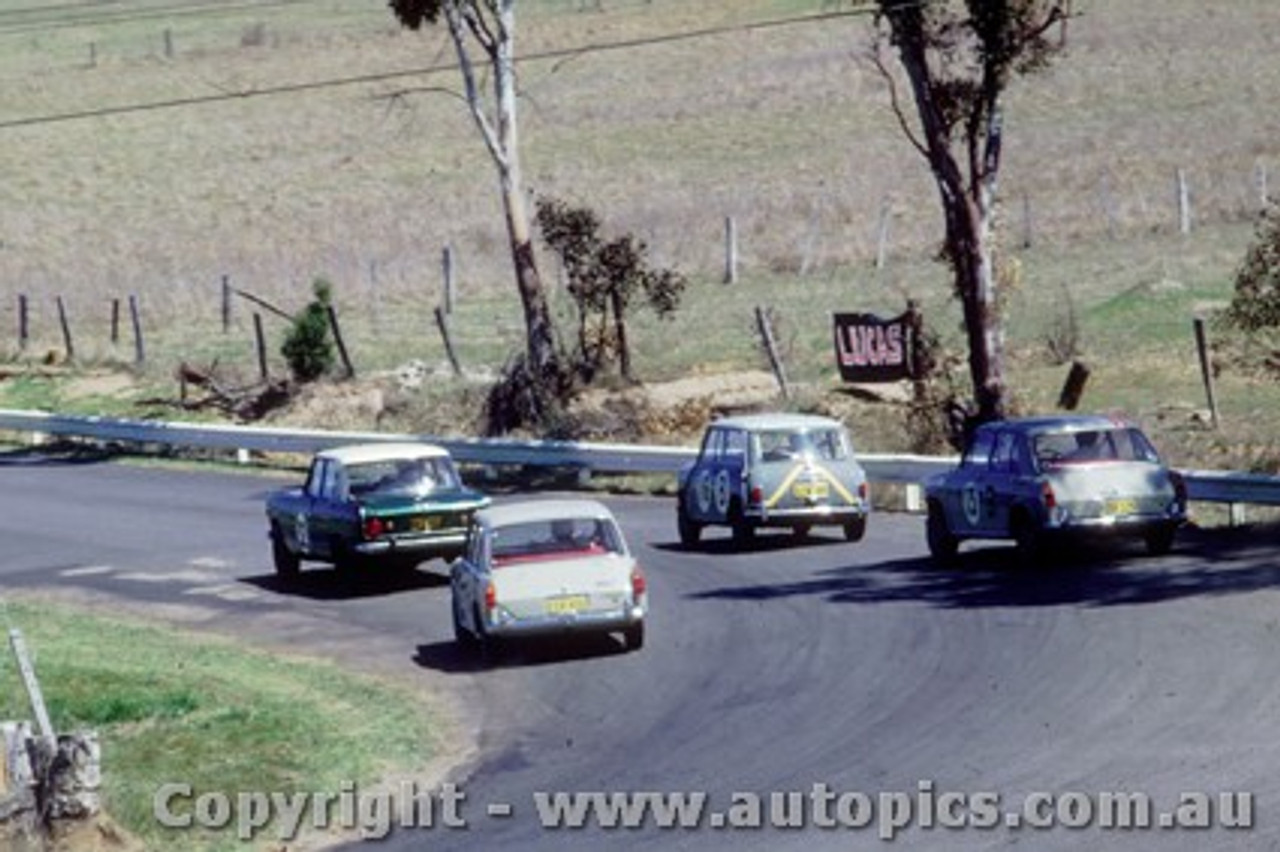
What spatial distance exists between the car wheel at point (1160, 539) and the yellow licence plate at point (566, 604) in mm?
6044

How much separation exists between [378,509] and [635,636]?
547cm

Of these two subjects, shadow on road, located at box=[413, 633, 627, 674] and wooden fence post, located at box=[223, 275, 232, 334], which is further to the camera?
wooden fence post, located at box=[223, 275, 232, 334]

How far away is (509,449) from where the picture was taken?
1620 inches

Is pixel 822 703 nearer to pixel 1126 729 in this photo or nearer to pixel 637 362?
pixel 1126 729

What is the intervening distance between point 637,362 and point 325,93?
52.7m

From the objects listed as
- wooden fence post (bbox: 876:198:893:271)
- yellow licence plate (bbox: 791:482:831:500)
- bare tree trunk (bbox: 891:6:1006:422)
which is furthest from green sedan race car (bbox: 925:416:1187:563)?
wooden fence post (bbox: 876:198:893:271)

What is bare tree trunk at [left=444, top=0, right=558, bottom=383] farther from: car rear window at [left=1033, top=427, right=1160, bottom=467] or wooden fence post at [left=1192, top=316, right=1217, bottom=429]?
car rear window at [left=1033, top=427, right=1160, bottom=467]

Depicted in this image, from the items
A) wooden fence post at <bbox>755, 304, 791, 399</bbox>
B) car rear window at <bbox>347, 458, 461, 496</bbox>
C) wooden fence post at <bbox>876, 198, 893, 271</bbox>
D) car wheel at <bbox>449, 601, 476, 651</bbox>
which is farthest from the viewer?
wooden fence post at <bbox>876, 198, 893, 271</bbox>

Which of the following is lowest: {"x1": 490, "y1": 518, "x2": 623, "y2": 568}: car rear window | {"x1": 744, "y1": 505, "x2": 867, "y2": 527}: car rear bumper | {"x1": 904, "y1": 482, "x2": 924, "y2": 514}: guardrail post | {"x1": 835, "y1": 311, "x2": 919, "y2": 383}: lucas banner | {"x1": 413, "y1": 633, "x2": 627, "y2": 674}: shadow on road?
{"x1": 413, "y1": 633, "x2": 627, "y2": 674}: shadow on road

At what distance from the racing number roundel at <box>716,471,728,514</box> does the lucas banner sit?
7.36 m

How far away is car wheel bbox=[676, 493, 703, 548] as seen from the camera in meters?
33.0

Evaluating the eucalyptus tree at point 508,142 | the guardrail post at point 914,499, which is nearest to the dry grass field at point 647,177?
the eucalyptus tree at point 508,142

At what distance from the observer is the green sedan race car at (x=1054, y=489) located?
27.8m

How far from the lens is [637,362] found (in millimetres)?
48312
